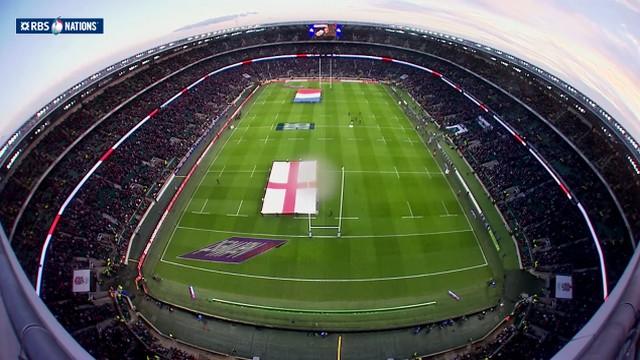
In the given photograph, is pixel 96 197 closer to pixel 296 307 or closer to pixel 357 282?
pixel 296 307

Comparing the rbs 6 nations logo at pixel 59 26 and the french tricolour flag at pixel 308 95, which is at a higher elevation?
the french tricolour flag at pixel 308 95

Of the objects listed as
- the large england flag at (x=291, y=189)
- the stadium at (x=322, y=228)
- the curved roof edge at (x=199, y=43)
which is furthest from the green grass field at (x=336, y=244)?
the curved roof edge at (x=199, y=43)

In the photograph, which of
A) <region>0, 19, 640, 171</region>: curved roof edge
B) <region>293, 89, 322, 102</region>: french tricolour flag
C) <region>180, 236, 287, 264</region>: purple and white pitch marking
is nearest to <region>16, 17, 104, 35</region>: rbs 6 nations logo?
<region>0, 19, 640, 171</region>: curved roof edge

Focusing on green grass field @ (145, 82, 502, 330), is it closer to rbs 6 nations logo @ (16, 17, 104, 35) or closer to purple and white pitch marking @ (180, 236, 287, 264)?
purple and white pitch marking @ (180, 236, 287, 264)

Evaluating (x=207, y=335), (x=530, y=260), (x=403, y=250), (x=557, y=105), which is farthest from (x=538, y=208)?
(x=207, y=335)

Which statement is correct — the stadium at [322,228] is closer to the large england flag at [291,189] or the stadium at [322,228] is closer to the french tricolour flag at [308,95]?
the large england flag at [291,189]

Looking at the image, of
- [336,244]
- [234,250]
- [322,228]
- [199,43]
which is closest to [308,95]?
[199,43]

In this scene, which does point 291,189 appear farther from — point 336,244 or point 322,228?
point 336,244
